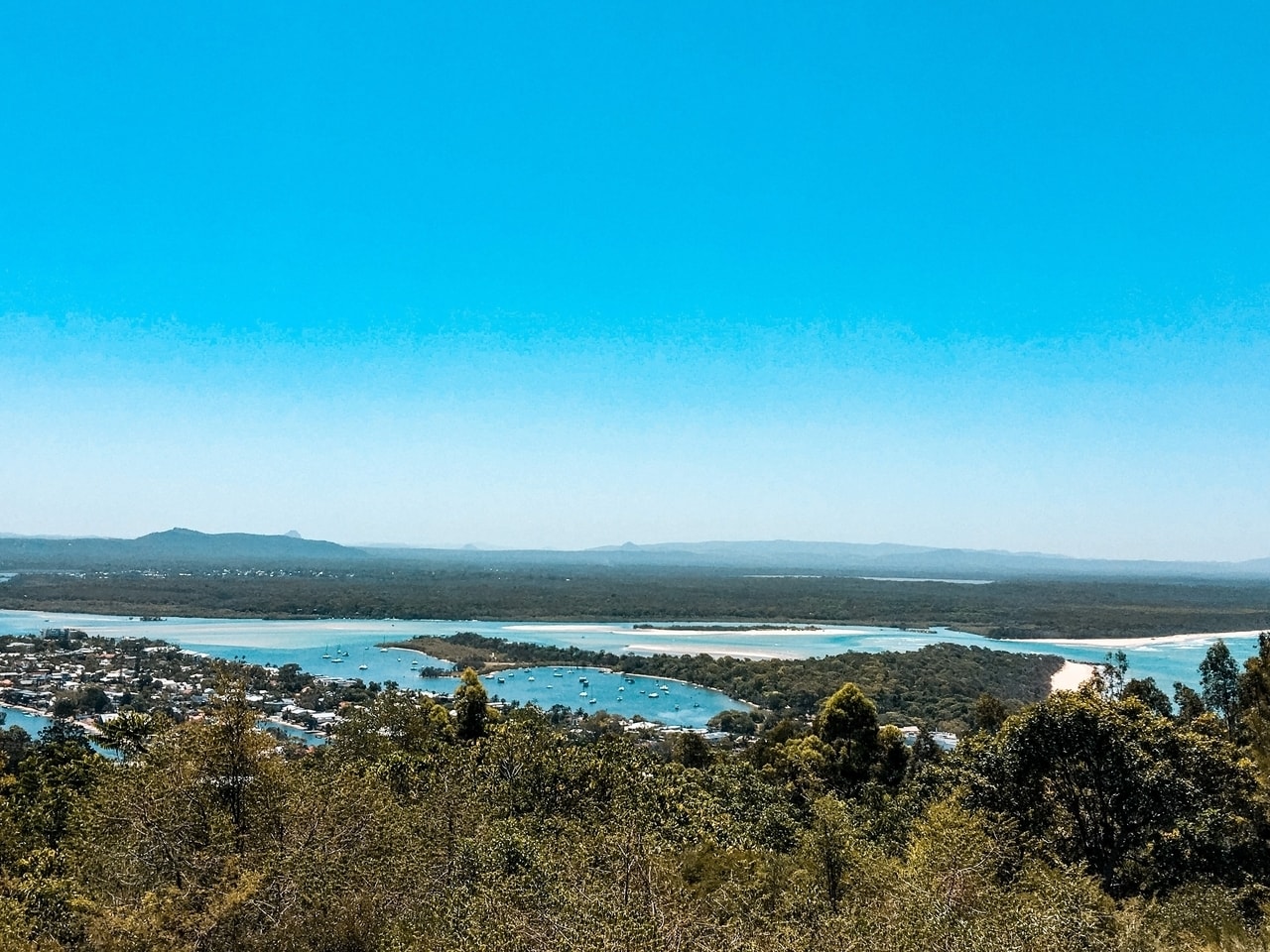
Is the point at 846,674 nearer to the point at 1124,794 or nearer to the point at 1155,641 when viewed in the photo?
the point at 1155,641

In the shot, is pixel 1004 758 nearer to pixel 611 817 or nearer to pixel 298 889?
pixel 611 817

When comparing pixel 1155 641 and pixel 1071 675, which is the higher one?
pixel 1071 675

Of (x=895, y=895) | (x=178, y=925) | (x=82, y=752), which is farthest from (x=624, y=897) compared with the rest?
(x=82, y=752)

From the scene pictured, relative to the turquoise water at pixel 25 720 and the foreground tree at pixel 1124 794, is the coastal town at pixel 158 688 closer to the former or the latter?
the turquoise water at pixel 25 720

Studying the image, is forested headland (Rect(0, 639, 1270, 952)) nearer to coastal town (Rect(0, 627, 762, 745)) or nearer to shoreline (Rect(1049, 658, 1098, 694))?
coastal town (Rect(0, 627, 762, 745))

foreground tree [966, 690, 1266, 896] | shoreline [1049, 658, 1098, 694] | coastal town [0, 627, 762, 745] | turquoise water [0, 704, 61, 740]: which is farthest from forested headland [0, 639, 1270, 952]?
shoreline [1049, 658, 1098, 694]

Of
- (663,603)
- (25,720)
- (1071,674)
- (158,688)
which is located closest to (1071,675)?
(1071,674)
